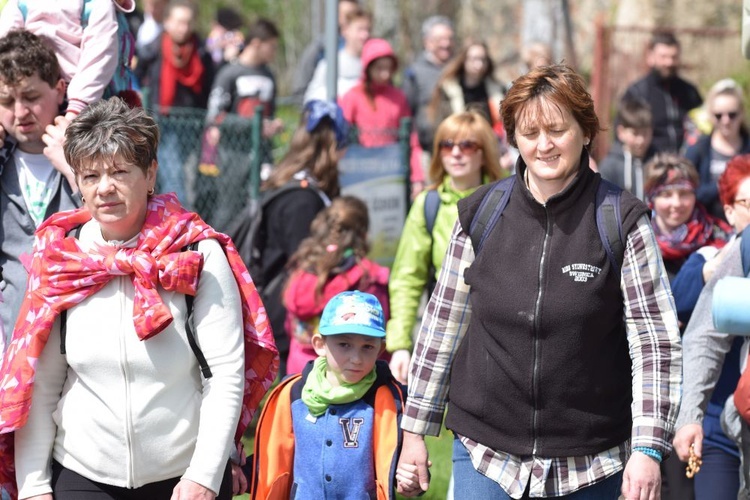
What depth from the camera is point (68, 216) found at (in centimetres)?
395

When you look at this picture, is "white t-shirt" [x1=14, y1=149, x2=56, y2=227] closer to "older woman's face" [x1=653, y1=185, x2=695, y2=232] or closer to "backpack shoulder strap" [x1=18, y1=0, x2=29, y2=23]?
"backpack shoulder strap" [x1=18, y1=0, x2=29, y2=23]

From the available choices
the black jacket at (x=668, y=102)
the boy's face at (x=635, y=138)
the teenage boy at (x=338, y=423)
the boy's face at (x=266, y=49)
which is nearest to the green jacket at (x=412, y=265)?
the teenage boy at (x=338, y=423)

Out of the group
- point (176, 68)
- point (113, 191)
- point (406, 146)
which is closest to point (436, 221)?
point (113, 191)

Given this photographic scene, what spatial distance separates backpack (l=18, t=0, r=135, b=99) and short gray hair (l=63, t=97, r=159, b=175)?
3.67 ft

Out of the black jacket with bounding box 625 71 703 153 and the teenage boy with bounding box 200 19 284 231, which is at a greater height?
the black jacket with bounding box 625 71 703 153

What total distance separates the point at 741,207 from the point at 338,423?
2070 mm

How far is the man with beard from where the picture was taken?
36.4 ft

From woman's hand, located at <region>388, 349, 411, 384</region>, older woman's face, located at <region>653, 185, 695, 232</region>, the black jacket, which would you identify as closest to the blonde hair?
woman's hand, located at <region>388, 349, 411, 384</region>

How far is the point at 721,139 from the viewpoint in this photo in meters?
9.60

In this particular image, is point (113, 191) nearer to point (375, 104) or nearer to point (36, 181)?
point (36, 181)

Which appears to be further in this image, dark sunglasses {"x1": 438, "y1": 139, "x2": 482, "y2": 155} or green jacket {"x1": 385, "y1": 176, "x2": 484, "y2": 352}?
dark sunglasses {"x1": 438, "y1": 139, "x2": 482, "y2": 155}

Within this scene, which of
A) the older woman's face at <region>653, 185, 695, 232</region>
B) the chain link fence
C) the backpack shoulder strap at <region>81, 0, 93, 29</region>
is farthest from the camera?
the chain link fence

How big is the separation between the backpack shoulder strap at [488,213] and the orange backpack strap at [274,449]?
1.09m

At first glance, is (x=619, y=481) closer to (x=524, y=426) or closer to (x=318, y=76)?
(x=524, y=426)
